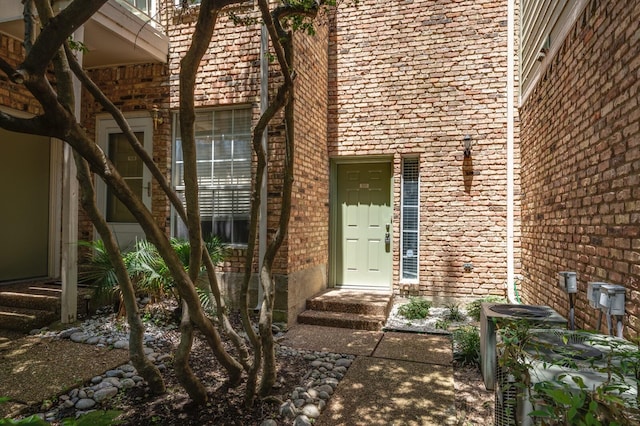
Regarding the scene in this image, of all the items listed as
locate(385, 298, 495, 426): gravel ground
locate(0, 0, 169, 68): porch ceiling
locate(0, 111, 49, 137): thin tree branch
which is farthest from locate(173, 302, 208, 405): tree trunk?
locate(0, 0, 169, 68): porch ceiling

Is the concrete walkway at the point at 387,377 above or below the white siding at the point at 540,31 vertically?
below

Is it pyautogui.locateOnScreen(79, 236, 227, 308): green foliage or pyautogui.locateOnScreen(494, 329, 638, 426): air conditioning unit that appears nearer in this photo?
pyautogui.locateOnScreen(494, 329, 638, 426): air conditioning unit

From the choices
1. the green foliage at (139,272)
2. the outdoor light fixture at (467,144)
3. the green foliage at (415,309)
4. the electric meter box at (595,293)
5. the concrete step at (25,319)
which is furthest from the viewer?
the outdoor light fixture at (467,144)

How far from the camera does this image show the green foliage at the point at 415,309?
5.79m

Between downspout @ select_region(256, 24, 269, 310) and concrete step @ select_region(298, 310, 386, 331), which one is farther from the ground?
downspout @ select_region(256, 24, 269, 310)

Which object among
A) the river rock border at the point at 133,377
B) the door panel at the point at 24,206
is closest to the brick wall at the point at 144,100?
the door panel at the point at 24,206

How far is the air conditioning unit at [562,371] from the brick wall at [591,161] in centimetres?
82

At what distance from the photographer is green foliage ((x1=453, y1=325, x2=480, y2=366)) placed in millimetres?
4160

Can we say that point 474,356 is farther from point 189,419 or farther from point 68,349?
point 68,349

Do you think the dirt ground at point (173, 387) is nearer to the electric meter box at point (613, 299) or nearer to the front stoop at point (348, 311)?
the electric meter box at point (613, 299)

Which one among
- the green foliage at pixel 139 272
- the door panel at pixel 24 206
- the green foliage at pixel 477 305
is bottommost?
the green foliage at pixel 477 305

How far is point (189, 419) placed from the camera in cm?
286

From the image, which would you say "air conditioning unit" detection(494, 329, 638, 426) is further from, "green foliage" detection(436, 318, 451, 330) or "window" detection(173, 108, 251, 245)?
"window" detection(173, 108, 251, 245)

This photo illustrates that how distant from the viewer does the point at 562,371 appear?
1.71m
